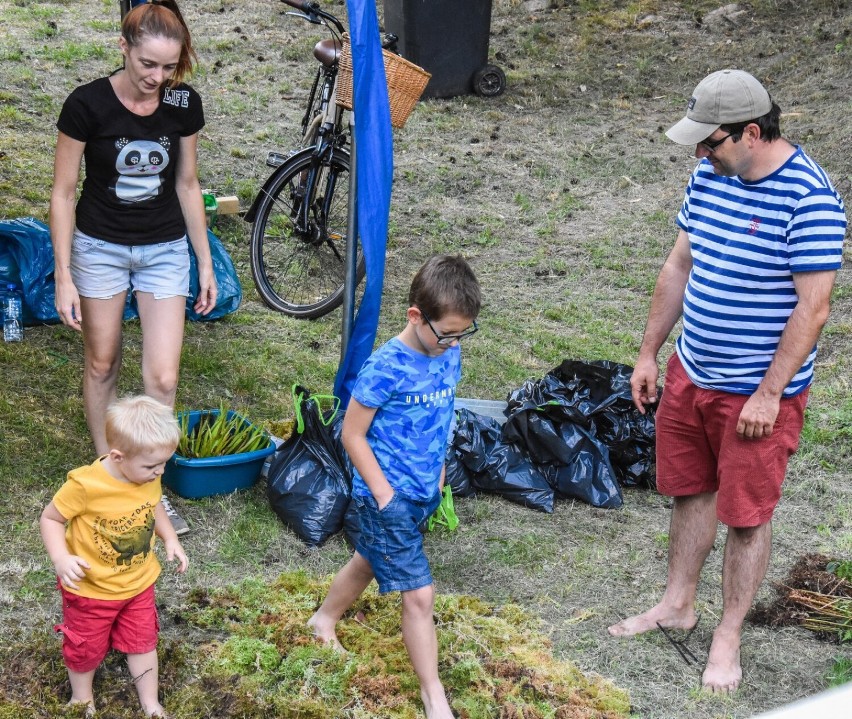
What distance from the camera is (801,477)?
486 cm

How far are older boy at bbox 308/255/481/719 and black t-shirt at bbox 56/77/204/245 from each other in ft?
4.13

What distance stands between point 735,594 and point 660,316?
3.23ft

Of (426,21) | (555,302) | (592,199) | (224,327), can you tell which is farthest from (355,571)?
(426,21)

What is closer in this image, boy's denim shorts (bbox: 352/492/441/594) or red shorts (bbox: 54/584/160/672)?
red shorts (bbox: 54/584/160/672)

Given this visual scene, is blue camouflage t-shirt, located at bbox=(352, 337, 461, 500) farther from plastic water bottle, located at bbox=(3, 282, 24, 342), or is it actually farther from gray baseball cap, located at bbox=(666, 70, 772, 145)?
plastic water bottle, located at bbox=(3, 282, 24, 342)

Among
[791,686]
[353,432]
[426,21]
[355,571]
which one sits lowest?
[791,686]

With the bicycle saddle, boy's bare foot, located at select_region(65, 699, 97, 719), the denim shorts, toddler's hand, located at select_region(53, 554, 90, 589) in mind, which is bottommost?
boy's bare foot, located at select_region(65, 699, 97, 719)

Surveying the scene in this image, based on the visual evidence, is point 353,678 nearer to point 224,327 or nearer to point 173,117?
point 173,117

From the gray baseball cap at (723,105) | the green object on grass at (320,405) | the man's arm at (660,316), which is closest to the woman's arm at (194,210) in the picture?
the green object on grass at (320,405)

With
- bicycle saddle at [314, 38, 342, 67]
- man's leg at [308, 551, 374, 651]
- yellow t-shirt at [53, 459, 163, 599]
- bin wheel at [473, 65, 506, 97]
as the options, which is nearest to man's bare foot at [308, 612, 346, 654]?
man's leg at [308, 551, 374, 651]

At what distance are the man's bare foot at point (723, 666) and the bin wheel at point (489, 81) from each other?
7.85m

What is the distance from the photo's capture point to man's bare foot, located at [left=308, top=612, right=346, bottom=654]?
3.33 m

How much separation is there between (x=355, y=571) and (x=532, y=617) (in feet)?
2.77

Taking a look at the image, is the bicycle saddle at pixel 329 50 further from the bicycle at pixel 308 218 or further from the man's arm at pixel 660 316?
the man's arm at pixel 660 316
